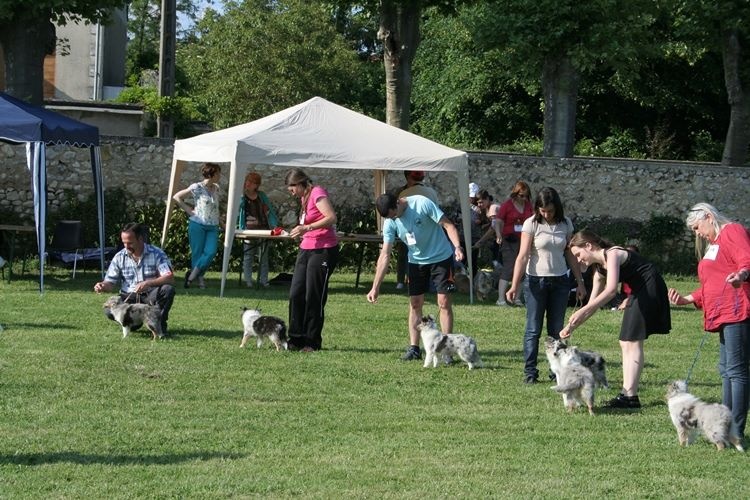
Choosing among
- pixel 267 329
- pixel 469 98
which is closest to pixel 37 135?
pixel 267 329

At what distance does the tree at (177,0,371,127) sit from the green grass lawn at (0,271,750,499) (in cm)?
2838

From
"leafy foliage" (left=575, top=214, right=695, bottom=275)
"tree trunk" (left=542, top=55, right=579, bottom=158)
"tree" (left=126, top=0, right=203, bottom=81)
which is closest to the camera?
"leafy foliage" (left=575, top=214, right=695, bottom=275)

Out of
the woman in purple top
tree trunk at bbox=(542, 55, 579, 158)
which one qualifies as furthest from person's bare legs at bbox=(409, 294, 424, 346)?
tree trunk at bbox=(542, 55, 579, 158)

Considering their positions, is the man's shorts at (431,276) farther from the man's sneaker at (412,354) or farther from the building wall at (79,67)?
the building wall at (79,67)

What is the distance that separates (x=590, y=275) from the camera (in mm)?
15227

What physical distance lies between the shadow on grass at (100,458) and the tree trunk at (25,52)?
1446 cm

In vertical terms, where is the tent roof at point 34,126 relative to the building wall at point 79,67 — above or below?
below

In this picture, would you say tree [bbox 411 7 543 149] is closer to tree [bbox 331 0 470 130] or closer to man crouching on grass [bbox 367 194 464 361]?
tree [bbox 331 0 470 130]

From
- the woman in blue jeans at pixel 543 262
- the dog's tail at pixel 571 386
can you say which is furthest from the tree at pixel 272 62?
the dog's tail at pixel 571 386

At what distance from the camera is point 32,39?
805 inches

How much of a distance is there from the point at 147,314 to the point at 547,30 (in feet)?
48.2

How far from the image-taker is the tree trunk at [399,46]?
2191cm

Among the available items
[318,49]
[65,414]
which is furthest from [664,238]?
[318,49]

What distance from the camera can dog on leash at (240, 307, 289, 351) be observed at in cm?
1136
